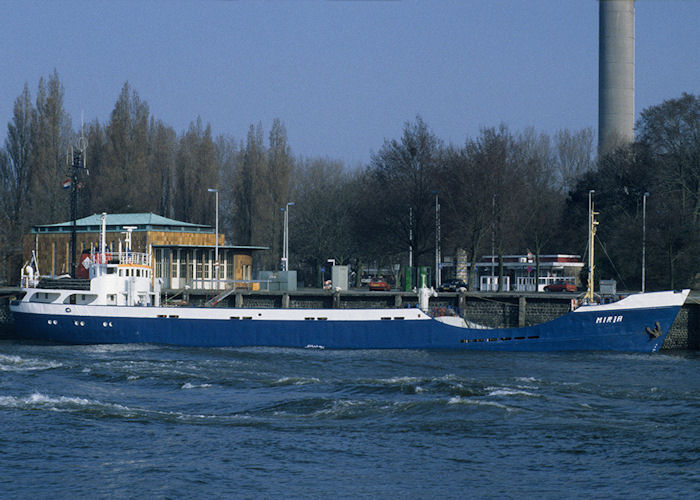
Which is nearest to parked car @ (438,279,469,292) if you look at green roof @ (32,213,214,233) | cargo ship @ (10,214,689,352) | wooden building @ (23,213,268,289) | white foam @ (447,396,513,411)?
wooden building @ (23,213,268,289)

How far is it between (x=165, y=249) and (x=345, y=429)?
119 feet

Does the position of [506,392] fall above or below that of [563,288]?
below

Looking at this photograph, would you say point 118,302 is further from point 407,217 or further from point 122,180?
point 122,180

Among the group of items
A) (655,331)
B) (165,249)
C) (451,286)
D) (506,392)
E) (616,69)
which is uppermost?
(616,69)

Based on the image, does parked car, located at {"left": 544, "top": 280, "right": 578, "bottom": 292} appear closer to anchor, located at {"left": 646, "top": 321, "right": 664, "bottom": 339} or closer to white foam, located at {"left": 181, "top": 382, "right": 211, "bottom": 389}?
anchor, located at {"left": 646, "top": 321, "right": 664, "bottom": 339}

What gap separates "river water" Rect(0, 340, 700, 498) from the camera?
57.7 feet

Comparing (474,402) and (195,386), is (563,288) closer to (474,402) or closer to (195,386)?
(474,402)

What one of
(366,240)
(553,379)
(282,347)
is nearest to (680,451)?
(553,379)

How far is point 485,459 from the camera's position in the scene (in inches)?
760

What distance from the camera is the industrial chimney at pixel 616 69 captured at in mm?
100562

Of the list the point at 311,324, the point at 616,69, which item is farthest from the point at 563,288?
the point at 616,69

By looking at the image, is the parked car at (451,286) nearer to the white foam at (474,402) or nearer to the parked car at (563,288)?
the parked car at (563,288)

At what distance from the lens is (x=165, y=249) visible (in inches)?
2195

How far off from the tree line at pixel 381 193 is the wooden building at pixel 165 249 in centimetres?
491
